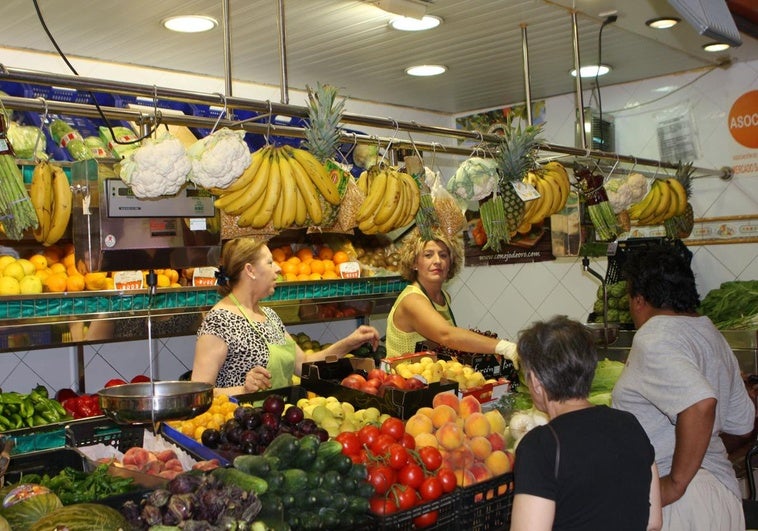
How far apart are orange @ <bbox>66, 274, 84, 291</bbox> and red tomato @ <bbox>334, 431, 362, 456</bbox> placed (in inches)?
99.0

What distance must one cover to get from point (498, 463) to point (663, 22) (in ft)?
10.9

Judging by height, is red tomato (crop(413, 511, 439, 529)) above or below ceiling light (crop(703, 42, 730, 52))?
below

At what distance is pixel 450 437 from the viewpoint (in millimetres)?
3078

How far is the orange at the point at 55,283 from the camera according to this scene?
4703mm

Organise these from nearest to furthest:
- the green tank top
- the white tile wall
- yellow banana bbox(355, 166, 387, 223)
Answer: yellow banana bbox(355, 166, 387, 223)
the green tank top
the white tile wall

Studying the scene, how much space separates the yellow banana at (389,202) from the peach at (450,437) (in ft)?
3.68

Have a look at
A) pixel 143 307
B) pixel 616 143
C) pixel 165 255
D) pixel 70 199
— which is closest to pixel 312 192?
pixel 165 255

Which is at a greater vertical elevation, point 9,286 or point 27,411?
point 9,286

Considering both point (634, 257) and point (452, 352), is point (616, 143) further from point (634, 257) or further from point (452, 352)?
point (634, 257)

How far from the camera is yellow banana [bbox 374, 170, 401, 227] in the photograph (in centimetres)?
373

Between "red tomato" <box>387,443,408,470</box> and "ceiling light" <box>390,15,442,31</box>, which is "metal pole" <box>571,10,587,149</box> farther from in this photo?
"red tomato" <box>387,443,408,470</box>

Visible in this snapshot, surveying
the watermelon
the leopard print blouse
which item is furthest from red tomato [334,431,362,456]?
the leopard print blouse

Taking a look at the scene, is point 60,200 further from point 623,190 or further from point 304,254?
point 623,190

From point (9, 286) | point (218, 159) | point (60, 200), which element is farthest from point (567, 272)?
point (60, 200)
